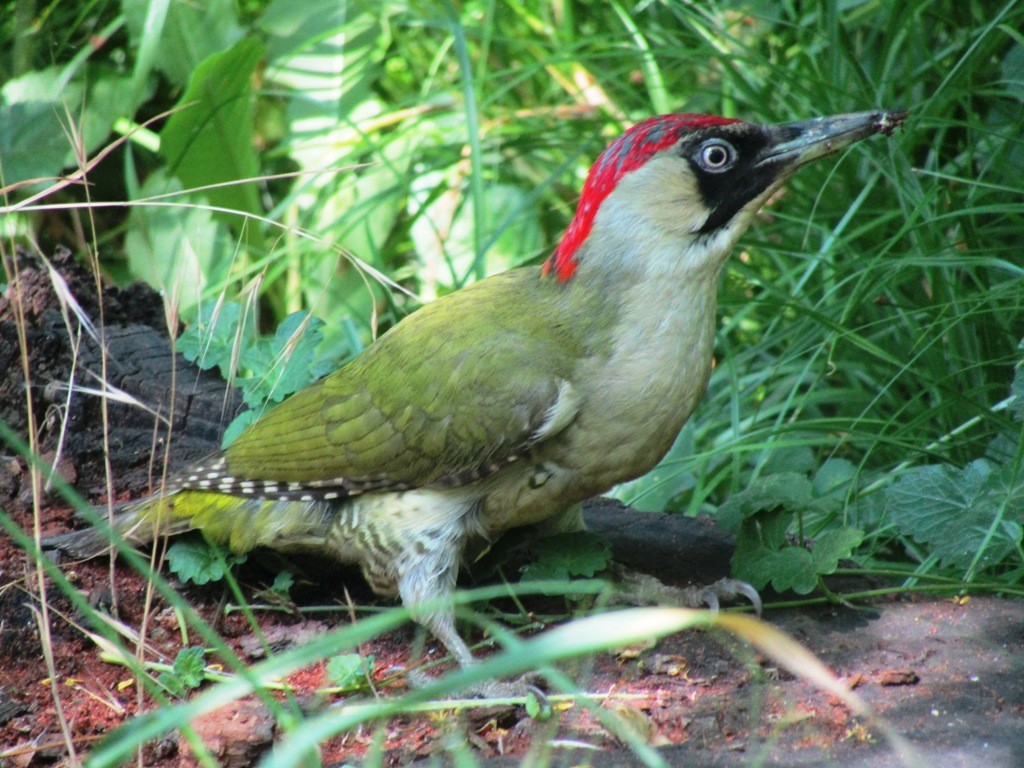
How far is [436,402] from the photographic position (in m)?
3.00

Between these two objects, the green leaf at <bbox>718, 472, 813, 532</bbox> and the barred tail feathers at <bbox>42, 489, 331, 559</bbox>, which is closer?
the green leaf at <bbox>718, 472, 813, 532</bbox>

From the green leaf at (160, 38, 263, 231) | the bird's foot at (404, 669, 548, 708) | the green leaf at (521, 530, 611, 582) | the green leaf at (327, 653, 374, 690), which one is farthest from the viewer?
the green leaf at (160, 38, 263, 231)

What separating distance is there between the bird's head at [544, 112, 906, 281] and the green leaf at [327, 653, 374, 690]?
1.20 meters

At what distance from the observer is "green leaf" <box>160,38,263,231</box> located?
15.6 ft

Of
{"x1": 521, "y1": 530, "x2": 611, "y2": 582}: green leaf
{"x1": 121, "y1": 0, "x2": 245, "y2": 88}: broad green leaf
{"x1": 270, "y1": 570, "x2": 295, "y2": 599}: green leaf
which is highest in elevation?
{"x1": 121, "y1": 0, "x2": 245, "y2": 88}: broad green leaf

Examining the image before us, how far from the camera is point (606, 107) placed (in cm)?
539

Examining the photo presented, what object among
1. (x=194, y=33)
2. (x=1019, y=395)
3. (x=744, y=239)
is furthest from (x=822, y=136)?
→ (x=194, y=33)

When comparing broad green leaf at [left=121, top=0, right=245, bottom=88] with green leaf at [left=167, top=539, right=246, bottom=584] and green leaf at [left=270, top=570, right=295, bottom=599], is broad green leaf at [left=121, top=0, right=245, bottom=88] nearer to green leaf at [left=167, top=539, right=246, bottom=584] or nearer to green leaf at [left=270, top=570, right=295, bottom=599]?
green leaf at [left=167, top=539, right=246, bottom=584]

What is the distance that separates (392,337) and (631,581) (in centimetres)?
94

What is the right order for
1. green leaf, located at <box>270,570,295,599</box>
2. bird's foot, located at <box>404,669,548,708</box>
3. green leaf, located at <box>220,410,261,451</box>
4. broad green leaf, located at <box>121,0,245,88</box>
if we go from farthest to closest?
broad green leaf, located at <box>121,0,245,88</box>, green leaf, located at <box>220,410,261,451</box>, green leaf, located at <box>270,570,295,599</box>, bird's foot, located at <box>404,669,548,708</box>

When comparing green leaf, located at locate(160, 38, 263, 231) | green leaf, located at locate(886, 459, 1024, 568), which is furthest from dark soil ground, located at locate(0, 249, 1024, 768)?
green leaf, located at locate(160, 38, 263, 231)

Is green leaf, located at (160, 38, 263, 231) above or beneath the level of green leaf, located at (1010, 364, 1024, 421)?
above

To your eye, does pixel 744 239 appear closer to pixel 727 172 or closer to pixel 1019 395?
pixel 727 172

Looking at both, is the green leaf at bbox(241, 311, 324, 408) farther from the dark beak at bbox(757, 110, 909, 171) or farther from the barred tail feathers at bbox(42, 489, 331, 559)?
the dark beak at bbox(757, 110, 909, 171)
